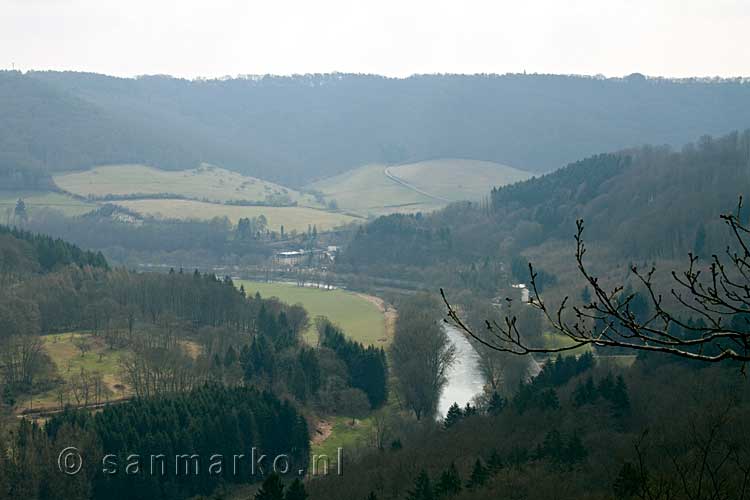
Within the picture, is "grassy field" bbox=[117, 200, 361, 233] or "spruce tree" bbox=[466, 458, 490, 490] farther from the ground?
"grassy field" bbox=[117, 200, 361, 233]

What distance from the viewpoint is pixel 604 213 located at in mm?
117938

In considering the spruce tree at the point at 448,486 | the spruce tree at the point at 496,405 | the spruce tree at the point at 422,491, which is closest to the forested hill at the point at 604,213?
the spruce tree at the point at 496,405

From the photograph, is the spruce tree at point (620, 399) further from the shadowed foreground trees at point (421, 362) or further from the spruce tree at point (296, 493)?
the shadowed foreground trees at point (421, 362)

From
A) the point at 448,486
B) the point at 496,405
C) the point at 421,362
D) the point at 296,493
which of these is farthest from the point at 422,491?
the point at 421,362

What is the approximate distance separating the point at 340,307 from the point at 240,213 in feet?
224

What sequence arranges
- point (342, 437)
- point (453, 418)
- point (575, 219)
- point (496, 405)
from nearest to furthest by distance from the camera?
point (453, 418)
point (496, 405)
point (342, 437)
point (575, 219)

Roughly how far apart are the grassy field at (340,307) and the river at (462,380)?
22.0 feet

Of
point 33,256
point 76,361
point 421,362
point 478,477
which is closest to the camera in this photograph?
point 478,477

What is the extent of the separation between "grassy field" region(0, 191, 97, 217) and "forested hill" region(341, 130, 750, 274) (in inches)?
2096

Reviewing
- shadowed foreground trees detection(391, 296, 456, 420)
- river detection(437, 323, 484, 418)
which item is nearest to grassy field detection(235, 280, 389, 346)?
river detection(437, 323, 484, 418)

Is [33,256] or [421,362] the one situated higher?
[33,256]

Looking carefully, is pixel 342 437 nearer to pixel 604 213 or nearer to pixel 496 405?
pixel 496 405

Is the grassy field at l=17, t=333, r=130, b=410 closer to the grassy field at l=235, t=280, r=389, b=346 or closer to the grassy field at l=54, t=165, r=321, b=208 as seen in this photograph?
the grassy field at l=235, t=280, r=389, b=346

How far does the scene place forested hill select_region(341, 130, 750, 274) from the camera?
328 ft
